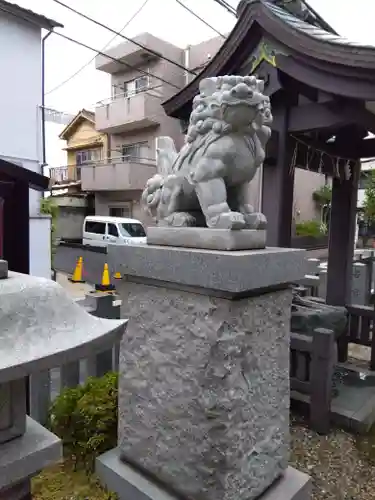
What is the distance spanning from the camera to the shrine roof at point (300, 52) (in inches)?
110

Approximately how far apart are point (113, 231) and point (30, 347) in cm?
1511

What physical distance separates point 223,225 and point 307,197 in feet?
60.3

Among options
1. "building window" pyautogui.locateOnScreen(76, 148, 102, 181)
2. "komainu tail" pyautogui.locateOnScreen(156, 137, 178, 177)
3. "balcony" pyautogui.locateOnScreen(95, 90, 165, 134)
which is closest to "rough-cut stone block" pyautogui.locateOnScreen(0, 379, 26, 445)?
"komainu tail" pyautogui.locateOnScreen(156, 137, 178, 177)

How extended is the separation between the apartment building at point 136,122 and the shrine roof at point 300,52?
11.6 metres

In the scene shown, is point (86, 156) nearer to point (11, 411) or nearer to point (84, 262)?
point (84, 262)

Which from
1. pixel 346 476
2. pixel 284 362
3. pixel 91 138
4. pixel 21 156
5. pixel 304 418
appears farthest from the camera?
pixel 91 138

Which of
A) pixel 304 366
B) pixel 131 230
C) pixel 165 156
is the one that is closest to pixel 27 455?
pixel 165 156

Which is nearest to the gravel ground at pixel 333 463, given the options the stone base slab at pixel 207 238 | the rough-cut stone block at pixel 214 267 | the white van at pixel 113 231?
the rough-cut stone block at pixel 214 267

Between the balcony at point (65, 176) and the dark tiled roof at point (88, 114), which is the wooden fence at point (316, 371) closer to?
the balcony at point (65, 176)

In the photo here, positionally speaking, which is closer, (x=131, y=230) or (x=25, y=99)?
(x=25, y=99)

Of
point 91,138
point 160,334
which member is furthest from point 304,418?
point 91,138

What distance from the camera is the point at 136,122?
54.3ft

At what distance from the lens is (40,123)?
9.91 meters

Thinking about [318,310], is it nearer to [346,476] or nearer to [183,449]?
[346,476]
